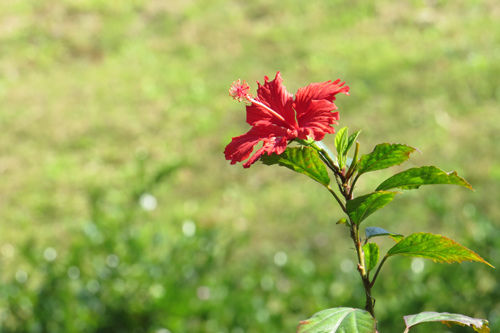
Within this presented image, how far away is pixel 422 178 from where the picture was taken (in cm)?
61

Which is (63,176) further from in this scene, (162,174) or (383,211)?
(383,211)

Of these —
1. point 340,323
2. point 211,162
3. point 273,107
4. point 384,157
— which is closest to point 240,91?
point 273,107

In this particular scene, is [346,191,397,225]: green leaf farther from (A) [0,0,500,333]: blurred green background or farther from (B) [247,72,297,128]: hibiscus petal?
(A) [0,0,500,333]: blurred green background

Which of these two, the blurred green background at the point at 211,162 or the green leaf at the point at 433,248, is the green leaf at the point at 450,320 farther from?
the blurred green background at the point at 211,162

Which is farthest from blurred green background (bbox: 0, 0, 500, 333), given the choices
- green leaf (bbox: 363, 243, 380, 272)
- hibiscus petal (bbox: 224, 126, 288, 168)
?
hibiscus petal (bbox: 224, 126, 288, 168)

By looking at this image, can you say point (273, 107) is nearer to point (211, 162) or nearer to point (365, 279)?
point (365, 279)

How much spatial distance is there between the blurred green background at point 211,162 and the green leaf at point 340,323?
6.42 feet

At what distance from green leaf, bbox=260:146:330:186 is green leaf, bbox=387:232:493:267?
0.10 m

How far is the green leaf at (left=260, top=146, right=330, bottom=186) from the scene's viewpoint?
23.8 inches

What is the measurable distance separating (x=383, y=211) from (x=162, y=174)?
1757 millimetres

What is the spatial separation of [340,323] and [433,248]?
0.14m

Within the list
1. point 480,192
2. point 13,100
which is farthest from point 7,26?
point 480,192

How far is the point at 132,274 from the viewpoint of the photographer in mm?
2568

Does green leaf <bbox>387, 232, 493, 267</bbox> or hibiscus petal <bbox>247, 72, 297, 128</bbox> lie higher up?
hibiscus petal <bbox>247, 72, 297, 128</bbox>
